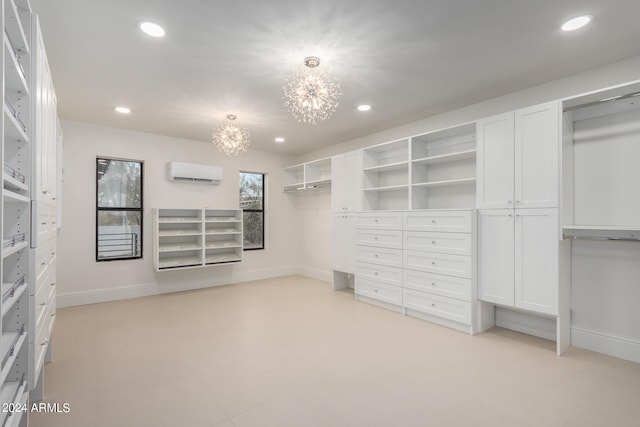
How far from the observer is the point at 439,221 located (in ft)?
12.6

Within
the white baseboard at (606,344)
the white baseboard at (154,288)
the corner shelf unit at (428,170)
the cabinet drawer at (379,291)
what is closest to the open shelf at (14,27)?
the corner shelf unit at (428,170)

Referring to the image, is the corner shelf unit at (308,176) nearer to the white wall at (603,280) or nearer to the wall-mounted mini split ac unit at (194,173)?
the wall-mounted mini split ac unit at (194,173)

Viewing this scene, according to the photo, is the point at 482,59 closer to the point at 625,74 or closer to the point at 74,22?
the point at 625,74

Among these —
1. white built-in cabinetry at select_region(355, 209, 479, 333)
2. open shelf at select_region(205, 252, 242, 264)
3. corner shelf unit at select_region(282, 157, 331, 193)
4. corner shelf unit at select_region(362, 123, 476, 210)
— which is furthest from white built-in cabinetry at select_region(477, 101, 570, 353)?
open shelf at select_region(205, 252, 242, 264)

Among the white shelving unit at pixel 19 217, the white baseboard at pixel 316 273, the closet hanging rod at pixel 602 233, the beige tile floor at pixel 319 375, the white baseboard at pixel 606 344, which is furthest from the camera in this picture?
the white baseboard at pixel 316 273

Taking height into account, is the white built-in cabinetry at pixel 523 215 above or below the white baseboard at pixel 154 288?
above

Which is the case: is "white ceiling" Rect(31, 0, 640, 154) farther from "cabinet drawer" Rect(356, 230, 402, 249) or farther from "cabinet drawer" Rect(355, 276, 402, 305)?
"cabinet drawer" Rect(355, 276, 402, 305)

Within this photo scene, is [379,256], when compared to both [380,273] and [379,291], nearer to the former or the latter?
[380,273]

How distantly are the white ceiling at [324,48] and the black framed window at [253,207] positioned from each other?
2.59 metres

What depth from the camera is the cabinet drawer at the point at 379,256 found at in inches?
170

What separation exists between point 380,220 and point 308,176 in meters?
2.25

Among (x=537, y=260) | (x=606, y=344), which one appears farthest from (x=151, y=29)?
(x=606, y=344)

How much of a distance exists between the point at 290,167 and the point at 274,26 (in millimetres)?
4402

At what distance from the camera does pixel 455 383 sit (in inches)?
97.8
